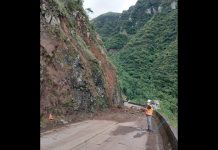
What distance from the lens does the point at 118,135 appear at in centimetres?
1698

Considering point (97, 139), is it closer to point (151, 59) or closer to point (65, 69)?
point (65, 69)

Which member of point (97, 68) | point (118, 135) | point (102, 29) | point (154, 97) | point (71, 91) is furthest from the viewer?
point (102, 29)

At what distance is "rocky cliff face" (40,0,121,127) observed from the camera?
2067 centimetres

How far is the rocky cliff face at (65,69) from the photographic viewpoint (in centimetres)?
2067

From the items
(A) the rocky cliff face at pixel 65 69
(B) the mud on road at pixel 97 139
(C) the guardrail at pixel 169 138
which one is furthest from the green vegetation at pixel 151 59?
(C) the guardrail at pixel 169 138

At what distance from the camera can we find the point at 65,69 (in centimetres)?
2314

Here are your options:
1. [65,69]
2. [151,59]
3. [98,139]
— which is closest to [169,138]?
[98,139]

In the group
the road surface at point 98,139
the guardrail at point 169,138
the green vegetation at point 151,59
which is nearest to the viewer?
the guardrail at point 169,138

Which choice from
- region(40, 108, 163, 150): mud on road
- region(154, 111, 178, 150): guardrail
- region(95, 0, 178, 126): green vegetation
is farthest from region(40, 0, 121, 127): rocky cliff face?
region(95, 0, 178, 126): green vegetation

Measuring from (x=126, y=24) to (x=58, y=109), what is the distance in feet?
436

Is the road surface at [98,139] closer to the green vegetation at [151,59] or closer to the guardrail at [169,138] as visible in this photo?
the guardrail at [169,138]

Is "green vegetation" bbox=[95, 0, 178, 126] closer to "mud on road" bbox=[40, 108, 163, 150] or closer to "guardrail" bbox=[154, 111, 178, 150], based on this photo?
"mud on road" bbox=[40, 108, 163, 150]
